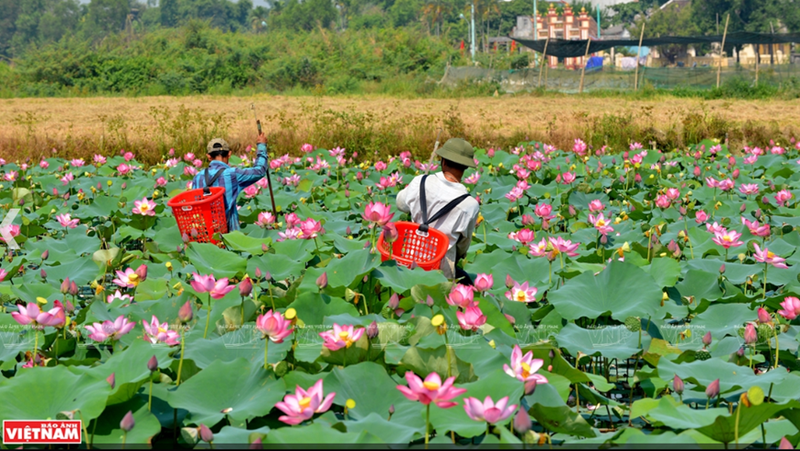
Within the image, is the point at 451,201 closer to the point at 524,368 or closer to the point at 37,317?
the point at 524,368

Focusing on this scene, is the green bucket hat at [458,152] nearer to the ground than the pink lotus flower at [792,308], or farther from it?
farther from it

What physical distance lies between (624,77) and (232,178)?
75.2 ft

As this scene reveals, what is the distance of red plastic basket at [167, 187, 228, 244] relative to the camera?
4.31m

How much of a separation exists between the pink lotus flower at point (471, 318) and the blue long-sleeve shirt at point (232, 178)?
284cm

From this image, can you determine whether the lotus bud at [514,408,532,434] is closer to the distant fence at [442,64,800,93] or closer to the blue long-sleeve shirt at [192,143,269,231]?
the blue long-sleeve shirt at [192,143,269,231]

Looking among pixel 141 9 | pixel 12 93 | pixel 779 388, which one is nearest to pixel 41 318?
pixel 779 388

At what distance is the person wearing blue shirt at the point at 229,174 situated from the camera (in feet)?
15.8

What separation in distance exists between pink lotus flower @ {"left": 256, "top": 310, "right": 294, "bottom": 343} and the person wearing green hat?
148 cm

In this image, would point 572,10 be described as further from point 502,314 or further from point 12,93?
point 502,314

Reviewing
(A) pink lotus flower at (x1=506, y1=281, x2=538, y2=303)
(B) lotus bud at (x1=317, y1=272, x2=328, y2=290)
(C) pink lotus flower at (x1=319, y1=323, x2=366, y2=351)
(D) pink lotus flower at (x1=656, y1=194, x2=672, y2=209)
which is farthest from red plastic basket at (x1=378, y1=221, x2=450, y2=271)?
(D) pink lotus flower at (x1=656, y1=194, x2=672, y2=209)

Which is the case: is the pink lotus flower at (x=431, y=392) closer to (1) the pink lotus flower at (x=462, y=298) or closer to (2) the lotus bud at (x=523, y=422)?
(2) the lotus bud at (x=523, y=422)

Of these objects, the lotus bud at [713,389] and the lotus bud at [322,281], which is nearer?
the lotus bud at [713,389]

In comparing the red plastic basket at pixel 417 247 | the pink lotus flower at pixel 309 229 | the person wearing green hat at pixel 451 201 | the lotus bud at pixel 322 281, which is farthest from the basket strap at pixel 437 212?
the lotus bud at pixel 322 281

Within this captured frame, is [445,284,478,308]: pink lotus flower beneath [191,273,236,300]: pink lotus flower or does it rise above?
beneath
